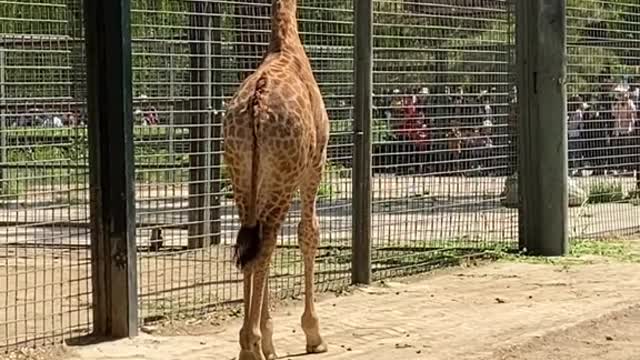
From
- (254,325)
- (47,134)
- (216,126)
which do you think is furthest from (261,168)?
(216,126)

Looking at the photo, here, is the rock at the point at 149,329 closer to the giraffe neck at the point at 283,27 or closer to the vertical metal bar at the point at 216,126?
the vertical metal bar at the point at 216,126

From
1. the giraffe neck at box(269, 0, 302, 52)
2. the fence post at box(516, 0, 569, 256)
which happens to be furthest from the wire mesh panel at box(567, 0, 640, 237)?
the giraffe neck at box(269, 0, 302, 52)

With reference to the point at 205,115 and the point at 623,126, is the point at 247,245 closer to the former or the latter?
the point at 205,115

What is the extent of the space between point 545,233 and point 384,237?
5.50 feet

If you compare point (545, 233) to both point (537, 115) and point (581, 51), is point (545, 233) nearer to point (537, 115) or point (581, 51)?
point (537, 115)

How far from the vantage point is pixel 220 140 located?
974cm

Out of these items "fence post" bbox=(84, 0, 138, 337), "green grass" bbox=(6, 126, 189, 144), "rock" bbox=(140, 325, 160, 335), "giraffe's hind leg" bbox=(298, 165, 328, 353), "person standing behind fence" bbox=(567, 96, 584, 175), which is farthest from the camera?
"person standing behind fence" bbox=(567, 96, 584, 175)

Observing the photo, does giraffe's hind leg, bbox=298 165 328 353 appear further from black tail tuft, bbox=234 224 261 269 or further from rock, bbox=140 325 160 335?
rock, bbox=140 325 160 335

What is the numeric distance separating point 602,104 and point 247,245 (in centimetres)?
797

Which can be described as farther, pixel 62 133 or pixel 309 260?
pixel 62 133

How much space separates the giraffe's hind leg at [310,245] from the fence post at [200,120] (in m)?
1.87

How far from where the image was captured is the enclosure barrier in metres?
7.66

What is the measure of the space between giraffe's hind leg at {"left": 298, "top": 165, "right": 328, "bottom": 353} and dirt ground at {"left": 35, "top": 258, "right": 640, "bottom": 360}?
15 centimetres

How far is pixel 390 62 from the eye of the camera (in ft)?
34.8
